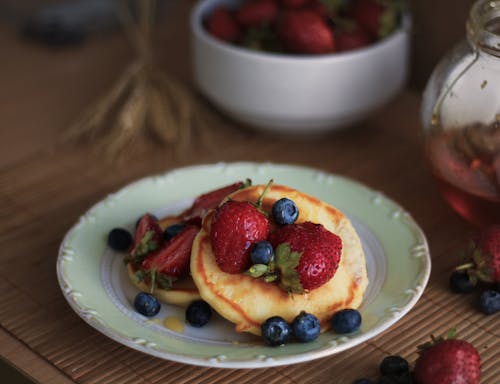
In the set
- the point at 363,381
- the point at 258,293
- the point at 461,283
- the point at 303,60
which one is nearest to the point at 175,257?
the point at 258,293

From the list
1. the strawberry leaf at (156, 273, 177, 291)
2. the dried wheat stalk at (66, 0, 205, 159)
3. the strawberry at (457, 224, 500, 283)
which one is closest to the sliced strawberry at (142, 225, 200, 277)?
the strawberry leaf at (156, 273, 177, 291)

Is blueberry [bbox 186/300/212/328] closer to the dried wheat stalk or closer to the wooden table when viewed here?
the wooden table

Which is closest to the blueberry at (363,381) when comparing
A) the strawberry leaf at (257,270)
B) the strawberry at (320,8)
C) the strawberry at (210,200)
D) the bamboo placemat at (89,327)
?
the bamboo placemat at (89,327)

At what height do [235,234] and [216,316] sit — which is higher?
[235,234]

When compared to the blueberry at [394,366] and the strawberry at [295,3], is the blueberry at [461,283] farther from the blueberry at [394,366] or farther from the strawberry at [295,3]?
the strawberry at [295,3]

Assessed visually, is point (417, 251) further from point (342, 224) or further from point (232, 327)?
point (232, 327)

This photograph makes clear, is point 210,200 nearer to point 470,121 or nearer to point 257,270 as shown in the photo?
point 257,270

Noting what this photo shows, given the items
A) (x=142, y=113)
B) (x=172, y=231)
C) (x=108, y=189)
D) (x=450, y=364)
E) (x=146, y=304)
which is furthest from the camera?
(x=142, y=113)
